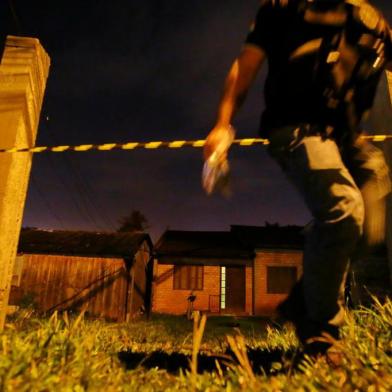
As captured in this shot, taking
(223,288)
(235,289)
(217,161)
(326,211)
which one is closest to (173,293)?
(223,288)

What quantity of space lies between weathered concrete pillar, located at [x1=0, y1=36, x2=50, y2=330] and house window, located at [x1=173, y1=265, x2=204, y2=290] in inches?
824

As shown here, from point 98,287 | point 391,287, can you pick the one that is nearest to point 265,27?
point 391,287

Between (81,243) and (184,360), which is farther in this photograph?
(81,243)

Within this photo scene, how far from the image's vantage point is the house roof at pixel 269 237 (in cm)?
2398

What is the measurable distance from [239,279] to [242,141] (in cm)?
2187

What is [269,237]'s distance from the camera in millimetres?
25469

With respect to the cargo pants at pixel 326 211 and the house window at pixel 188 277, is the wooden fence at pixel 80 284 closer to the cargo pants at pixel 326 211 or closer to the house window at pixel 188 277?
the house window at pixel 188 277

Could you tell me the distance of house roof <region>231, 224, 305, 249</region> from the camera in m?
24.0

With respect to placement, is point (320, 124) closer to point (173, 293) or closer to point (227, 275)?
point (173, 293)

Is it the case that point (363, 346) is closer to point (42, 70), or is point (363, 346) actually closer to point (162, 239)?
point (42, 70)

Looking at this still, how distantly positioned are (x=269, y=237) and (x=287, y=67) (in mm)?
24336

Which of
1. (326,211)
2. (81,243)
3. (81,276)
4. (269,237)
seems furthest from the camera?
(269,237)

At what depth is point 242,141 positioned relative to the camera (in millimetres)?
2850

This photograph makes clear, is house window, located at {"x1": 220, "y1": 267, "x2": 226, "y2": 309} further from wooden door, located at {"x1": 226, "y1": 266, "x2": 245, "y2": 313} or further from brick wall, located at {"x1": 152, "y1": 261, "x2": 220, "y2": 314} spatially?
brick wall, located at {"x1": 152, "y1": 261, "x2": 220, "y2": 314}
